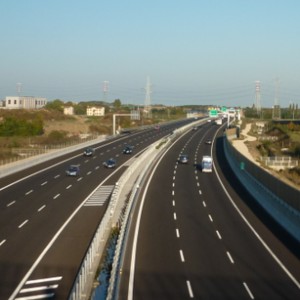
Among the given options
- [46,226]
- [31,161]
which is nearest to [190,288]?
[46,226]

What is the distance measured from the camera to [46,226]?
102 feet

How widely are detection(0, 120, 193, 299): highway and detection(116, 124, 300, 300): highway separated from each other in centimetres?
213

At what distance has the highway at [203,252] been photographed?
20000 millimetres

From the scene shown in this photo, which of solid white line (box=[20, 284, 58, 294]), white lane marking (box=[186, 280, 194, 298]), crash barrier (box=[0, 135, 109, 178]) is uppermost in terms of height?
white lane marking (box=[186, 280, 194, 298])

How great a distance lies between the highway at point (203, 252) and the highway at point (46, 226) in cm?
213

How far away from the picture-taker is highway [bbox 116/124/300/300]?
20.0 m

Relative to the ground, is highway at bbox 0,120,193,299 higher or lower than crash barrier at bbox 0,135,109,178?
higher

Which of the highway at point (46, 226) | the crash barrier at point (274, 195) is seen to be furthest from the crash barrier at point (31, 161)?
the crash barrier at point (274, 195)

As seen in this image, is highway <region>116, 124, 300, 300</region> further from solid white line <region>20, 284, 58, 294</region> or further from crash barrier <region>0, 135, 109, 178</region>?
crash barrier <region>0, 135, 109, 178</region>

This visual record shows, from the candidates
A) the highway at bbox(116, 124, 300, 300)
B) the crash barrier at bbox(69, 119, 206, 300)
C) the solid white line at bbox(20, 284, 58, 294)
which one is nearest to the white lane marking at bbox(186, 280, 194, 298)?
the highway at bbox(116, 124, 300, 300)

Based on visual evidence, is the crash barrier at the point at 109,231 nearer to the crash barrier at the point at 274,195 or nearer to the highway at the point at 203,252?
the highway at the point at 203,252

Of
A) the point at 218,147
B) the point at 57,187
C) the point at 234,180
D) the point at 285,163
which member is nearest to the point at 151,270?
the point at 57,187

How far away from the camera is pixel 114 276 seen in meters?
19.6

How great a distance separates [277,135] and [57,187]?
3476 inches
